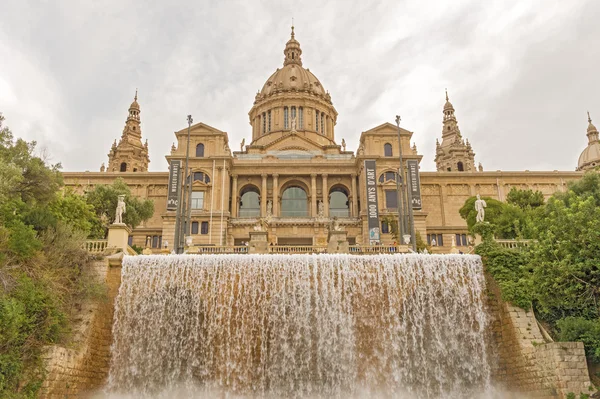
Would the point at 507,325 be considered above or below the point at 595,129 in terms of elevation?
below

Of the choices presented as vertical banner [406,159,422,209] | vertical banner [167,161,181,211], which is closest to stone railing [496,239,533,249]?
vertical banner [406,159,422,209]

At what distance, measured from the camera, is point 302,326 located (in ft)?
65.5

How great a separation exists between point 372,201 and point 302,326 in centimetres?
2371

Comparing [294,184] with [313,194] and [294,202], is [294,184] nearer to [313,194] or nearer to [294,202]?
[294,202]

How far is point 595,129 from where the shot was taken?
237ft

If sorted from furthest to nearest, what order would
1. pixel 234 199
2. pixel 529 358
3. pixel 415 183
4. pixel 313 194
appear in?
pixel 234 199
pixel 313 194
pixel 415 183
pixel 529 358

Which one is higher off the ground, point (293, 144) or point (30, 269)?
point (293, 144)

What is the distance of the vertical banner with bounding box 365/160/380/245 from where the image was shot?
40.4 m

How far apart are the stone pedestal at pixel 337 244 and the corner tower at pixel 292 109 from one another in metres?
34.0

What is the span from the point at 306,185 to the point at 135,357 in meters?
31.6

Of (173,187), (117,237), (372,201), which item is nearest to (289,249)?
(117,237)

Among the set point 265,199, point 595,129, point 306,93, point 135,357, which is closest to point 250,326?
point 135,357

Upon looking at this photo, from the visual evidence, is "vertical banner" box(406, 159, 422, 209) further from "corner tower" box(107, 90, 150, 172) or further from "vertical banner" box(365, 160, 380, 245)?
"corner tower" box(107, 90, 150, 172)

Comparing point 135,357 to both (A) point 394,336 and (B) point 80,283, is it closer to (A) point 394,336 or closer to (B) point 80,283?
(B) point 80,283
